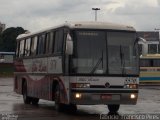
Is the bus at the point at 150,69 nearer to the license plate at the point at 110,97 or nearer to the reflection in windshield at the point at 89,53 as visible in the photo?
the reflection in windshield at the point at 89,53

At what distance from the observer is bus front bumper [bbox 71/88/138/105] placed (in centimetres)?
1752

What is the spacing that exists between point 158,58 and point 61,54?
32.7 m

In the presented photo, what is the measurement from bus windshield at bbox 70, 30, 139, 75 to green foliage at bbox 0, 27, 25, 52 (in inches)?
4694

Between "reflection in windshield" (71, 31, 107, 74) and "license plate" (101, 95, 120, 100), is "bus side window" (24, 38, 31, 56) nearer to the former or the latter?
"reflection in windshield" (71, 31, 107, 74)

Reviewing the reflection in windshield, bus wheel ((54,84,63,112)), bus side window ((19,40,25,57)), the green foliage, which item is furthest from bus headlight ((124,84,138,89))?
the green foliage

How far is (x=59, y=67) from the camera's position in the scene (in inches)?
731

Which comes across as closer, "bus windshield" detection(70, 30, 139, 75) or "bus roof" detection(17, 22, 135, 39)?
"bus windshield" detection(70, 30, 139, 75)

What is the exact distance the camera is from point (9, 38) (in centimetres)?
13762

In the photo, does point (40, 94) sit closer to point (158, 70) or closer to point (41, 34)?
point (41, 34)

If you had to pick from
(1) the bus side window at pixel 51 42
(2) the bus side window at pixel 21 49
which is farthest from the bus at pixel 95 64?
(2) the bus side window at pixel 21 49

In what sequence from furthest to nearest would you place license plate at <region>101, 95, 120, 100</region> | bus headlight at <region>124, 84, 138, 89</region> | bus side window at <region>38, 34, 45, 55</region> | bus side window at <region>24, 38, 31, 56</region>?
bus side window at <region>24, 38, 31, 56</region> < bus side window at <region>38, 34, 45, 55</region> < bus headlight at <region>124, 84, 138, 89</region> < license plate at <region>101, 95, 120, 100</region>

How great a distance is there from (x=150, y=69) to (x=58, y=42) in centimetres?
3146

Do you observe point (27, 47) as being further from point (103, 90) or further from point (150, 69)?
point (150, 69)

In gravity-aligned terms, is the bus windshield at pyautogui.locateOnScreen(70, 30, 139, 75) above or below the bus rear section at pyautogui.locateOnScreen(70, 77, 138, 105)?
above
